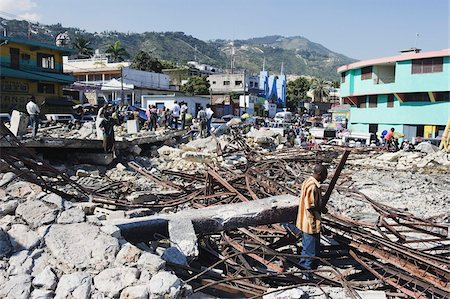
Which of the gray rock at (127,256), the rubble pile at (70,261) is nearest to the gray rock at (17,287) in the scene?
the rubble pile at (70,261)

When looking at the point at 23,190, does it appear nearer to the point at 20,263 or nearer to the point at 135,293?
the point at 20,263

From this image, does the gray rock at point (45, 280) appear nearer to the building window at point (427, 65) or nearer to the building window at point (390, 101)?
the building window at point (427, 65)

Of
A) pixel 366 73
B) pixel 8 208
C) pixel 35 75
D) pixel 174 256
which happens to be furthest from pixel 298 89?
pixel 174 256

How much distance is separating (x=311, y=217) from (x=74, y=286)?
2.68m

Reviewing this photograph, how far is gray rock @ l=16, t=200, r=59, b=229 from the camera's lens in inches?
180

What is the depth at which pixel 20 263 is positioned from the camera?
13.0 ft

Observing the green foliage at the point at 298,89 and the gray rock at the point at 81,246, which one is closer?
the gray rock at the point at 81,246

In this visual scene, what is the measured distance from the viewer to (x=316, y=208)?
16.2 feet

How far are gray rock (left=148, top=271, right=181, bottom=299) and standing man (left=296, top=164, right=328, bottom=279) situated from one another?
6.24ft

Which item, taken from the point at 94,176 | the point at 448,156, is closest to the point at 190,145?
the point at 94,176

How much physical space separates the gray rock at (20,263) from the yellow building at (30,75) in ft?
86.1

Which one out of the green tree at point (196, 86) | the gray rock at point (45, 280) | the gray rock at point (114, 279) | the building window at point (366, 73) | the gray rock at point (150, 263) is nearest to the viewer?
the gray rock at point (114, 279)

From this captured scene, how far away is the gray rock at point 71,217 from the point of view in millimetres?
4609

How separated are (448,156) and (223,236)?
1349cm
